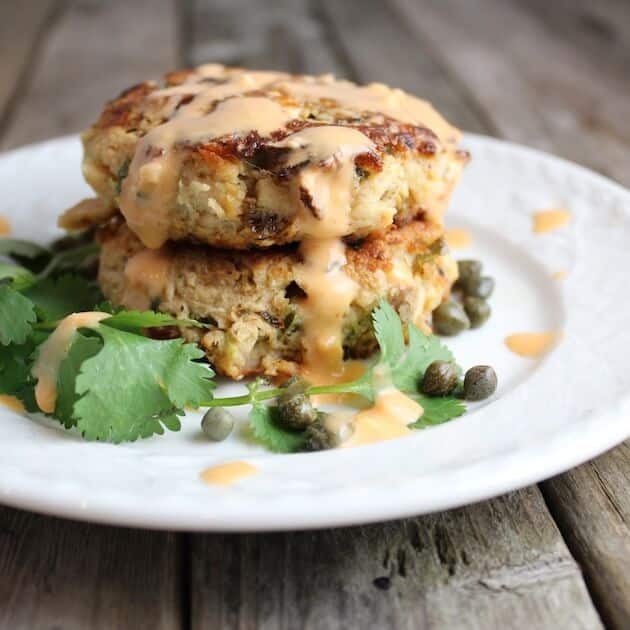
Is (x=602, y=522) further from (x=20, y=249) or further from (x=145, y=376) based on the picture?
(x=20, y=249)

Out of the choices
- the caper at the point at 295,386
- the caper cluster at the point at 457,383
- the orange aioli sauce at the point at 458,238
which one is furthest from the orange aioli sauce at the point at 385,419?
the orange aioli sauce at the point at 458,238

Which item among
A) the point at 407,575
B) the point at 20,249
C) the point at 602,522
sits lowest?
the point at 20,249

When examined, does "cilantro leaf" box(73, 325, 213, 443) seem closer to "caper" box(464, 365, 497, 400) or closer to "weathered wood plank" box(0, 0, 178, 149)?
"caper" box(464, 365, 497, 400)

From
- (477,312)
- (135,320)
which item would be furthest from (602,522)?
(135,320)

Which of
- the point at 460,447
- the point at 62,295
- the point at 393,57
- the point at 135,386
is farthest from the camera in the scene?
the point at 393,57

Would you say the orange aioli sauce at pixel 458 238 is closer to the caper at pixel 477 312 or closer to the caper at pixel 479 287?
the caper at pixel 479 287

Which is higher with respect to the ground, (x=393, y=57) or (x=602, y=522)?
(x=602, y=522)

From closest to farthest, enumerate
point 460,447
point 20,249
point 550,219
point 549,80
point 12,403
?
point 460,447 < point 12,403 < point 20,249 < point 550,219 < point 549,80
